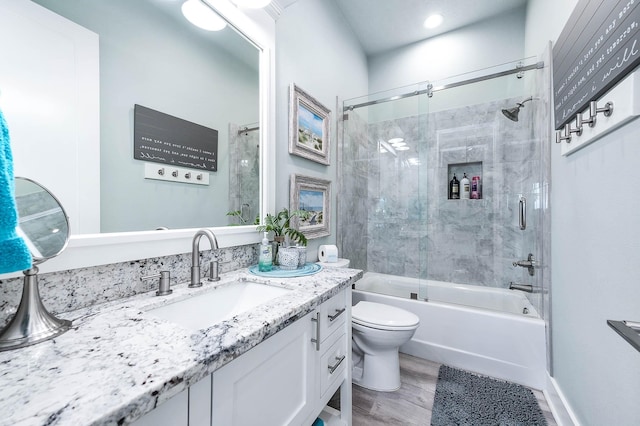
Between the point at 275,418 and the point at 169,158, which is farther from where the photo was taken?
the point at 169,158

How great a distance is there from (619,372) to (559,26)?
184 cm

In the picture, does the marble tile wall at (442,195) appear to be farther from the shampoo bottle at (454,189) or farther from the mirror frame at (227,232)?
A: the mirror frame at (227,232)

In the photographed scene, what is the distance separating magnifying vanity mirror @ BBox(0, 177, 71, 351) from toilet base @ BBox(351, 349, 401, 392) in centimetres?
158

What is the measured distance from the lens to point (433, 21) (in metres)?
2.55

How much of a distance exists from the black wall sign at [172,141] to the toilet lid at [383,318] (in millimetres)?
1249

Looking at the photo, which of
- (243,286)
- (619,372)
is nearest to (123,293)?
(243,286)

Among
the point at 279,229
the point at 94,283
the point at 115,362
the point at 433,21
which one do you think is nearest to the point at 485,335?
the point at 279,229

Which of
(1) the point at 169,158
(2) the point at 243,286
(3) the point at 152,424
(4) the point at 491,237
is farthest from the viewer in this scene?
(4) the point at 491,237

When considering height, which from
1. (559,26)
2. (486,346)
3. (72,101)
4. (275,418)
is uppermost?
(559,26)

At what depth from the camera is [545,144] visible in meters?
1.75

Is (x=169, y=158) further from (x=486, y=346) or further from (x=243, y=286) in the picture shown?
(x=486, y=346)

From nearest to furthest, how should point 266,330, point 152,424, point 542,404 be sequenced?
point 152,424 → point 266,330 → point 542,404

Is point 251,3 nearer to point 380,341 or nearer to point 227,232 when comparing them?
point 227,232

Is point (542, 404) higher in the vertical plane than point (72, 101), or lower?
lower
